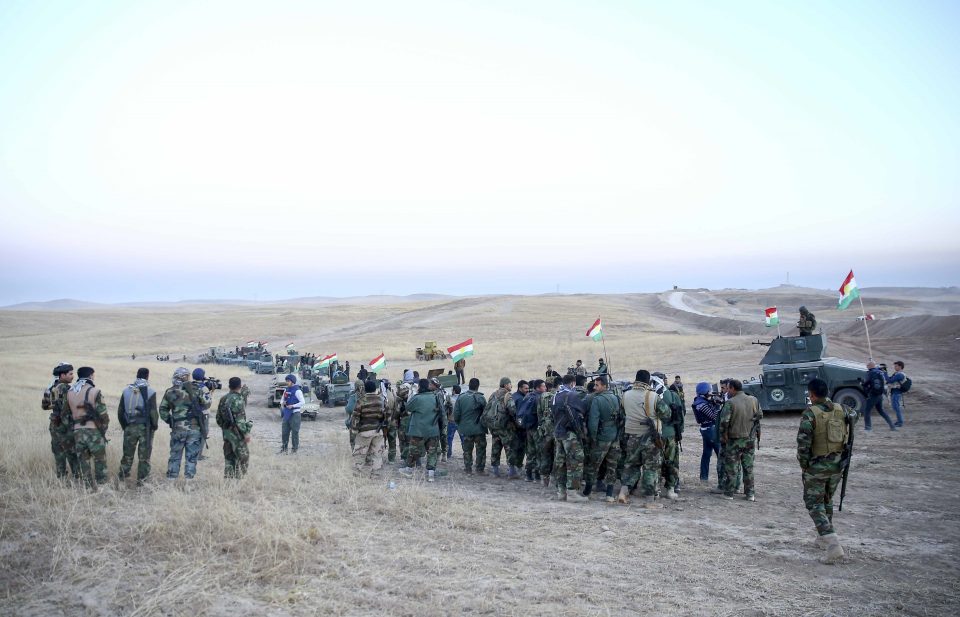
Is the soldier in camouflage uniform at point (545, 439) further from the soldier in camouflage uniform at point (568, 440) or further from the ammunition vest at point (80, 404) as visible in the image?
the ammunition vest at point (80, 404)

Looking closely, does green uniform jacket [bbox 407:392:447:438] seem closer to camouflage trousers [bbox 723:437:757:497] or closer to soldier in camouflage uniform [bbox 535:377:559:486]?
soldier in camouflage uniform [bbox 535:377:559:486]

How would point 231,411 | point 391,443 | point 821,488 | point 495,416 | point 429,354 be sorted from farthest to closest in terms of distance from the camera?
point 429,354
point 391,443
point 495,416
point 231,411
point 821,488

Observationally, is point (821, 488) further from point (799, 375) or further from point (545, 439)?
point (799, 375)

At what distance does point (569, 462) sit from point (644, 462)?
105 centimetres

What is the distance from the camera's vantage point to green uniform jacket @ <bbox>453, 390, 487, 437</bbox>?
10.9 m

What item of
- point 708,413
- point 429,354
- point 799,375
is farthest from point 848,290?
point 429,354

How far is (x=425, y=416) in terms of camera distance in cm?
1045

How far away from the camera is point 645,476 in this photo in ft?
29.7

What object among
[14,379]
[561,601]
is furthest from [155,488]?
[14,379]

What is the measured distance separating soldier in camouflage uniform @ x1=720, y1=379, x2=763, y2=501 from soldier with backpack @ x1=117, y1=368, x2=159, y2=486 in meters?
8.07

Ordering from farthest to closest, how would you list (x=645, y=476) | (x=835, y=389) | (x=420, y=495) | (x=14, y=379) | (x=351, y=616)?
1. (x=14, y=379)
2. (x=835, y=389)
3. (x=645, y=476)
4. (x=420, y=495)
5. (x=351, y=616)

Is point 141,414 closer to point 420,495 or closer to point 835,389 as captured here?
point 420,495

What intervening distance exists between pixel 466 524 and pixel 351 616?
246cm

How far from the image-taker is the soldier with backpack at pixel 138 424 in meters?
8.76
